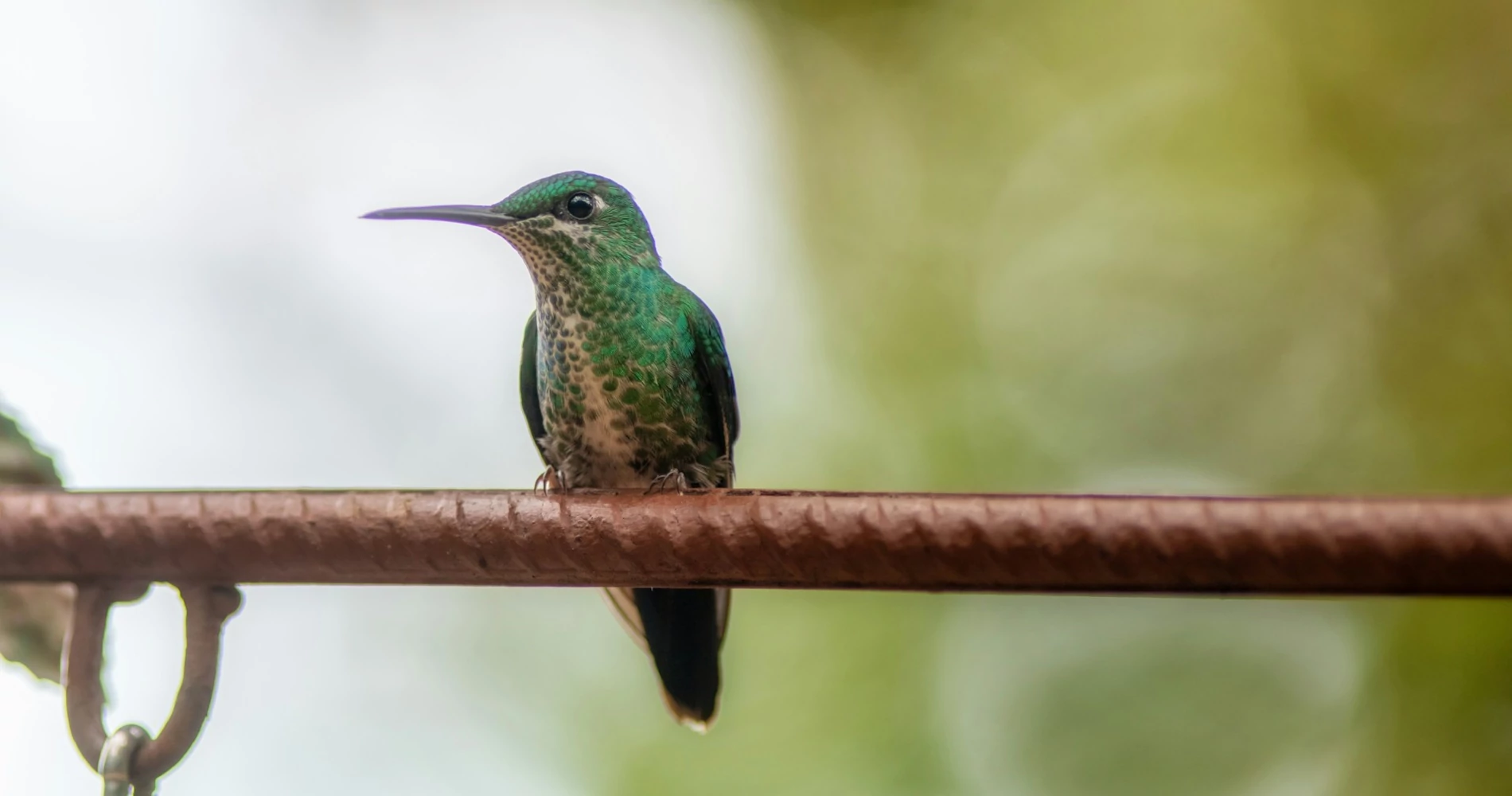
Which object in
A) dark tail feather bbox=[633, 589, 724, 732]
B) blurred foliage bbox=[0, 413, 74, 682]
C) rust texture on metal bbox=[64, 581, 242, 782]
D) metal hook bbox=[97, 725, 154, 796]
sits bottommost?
metal hook bbox=[97, 725, 154, 796]

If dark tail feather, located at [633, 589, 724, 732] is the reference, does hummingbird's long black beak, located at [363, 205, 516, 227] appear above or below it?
above

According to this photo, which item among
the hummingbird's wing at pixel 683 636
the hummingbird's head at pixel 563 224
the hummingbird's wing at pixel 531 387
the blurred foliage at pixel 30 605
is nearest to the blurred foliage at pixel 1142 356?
the hummingbird's wing at pixel 531 387

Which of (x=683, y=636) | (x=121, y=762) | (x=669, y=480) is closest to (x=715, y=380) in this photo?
(x=669, y=480)

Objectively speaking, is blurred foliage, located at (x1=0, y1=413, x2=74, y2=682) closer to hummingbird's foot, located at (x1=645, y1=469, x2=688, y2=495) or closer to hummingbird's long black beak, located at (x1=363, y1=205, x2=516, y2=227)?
hummingbird's long black beak, located at (x1=363, y1=205, x2=516, y2=227)

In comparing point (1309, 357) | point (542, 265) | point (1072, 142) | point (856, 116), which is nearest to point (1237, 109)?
point (1072, 142)

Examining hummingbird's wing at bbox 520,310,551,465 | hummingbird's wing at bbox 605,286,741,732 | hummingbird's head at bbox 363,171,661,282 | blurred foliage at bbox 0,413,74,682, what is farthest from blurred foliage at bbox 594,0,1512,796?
blurred foliage at bbox 0,413,74,682

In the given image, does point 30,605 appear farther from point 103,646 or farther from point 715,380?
point 715,380

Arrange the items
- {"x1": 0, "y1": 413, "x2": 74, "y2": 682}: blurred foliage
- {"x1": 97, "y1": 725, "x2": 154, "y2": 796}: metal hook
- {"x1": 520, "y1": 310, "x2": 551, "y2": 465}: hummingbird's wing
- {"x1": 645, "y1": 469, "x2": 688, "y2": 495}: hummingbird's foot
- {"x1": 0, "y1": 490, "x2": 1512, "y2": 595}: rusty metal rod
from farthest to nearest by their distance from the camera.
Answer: {"x1": 520, "y1": 310, "x2": 551, "y2": 465}: hummingbird's wing
{"x1": 645, "y1": 469, "x2": 688, "y2": 495}: hummingbird's foot
{"x1": 0, "y1": 413, "x2": 74, "y2": 682}: blurred foliage
{"x1": 97, "y1": 725, "x2": 154, "y2": 796}: metal hook
{"x1": 0, "y1": 490, "x2": 1512, "y2": 595}: rusty metal rod
